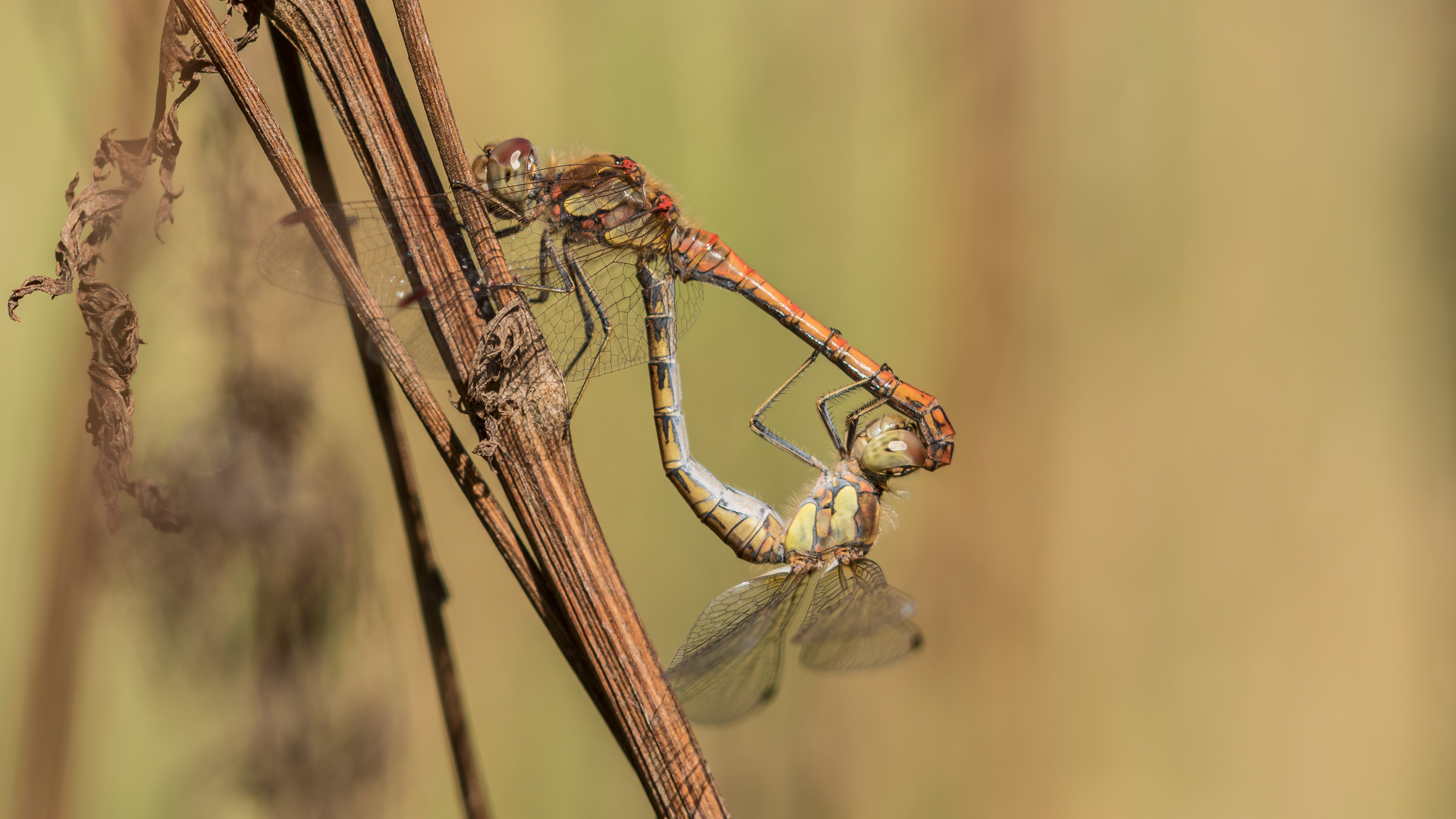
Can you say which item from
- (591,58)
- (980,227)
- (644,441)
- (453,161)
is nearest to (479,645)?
(644,441)

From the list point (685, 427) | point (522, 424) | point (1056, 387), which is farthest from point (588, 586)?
point (1056, 387)

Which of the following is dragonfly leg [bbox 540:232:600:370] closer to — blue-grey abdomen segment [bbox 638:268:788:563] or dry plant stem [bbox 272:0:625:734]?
blue-grey abdomen segment [bbox 638:268:788:563]

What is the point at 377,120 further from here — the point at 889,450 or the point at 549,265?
the point at 889,450

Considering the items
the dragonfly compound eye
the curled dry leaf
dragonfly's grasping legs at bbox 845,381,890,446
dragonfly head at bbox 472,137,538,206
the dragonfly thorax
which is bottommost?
the dragonfly thorax

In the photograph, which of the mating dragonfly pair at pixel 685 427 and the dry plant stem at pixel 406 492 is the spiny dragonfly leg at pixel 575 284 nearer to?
the mating dragonfly pair at pixel 685 427

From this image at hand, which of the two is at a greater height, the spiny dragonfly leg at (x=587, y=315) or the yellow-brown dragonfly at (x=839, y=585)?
the spiny dragonfly leg at (x=587, y=315)

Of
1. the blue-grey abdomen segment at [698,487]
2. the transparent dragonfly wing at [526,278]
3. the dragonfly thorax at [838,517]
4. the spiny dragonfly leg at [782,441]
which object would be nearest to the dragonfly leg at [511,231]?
the transparent dragonfly wing at [526,278]

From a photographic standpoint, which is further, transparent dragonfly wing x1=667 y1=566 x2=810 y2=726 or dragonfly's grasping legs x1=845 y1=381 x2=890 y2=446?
dragonfly's grasping legs x1=845 y1=381 x2=890 y2=446

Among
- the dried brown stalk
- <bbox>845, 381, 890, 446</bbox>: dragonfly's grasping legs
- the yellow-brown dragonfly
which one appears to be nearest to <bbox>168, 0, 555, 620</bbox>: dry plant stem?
the dried brown stalk
